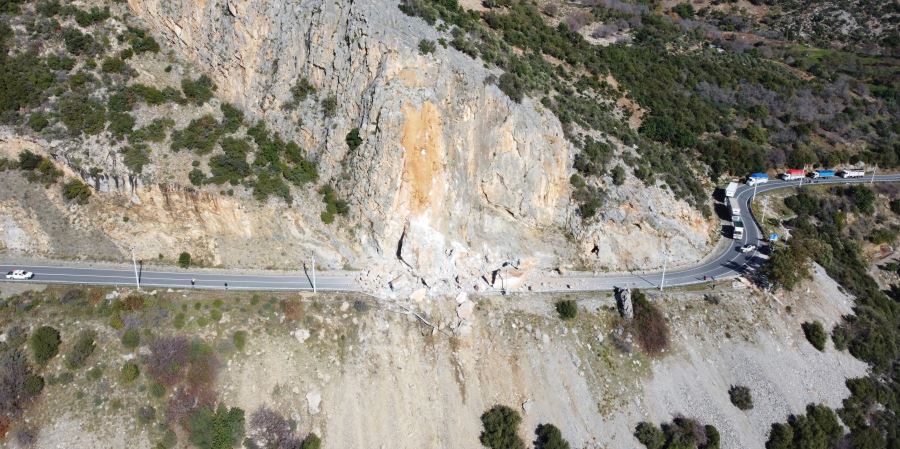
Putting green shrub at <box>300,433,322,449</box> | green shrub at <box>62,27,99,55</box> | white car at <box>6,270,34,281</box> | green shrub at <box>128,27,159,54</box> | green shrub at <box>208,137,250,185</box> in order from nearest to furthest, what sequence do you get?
green shrub at <box>300,433,322,449</box> → white car at <box>6,270,34,281</box> → green shrub at <box>208,137,250,185</box> → green shrub at <box>62,27,99,55</box> → green shrub at <box>128,27,159,54</box>

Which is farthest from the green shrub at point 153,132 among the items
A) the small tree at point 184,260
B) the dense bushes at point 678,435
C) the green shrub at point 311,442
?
the dense bushes at point 678,435

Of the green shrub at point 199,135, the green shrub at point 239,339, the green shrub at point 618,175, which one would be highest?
the green shrub at point 199,135

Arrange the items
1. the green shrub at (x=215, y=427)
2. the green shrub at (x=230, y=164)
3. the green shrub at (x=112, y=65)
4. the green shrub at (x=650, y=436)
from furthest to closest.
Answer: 1. the green shrub at (x=112, y=65)
2. the green shrub at (x=230, y=164)
3. the green shrub at (x=650, y=436)
4. the green shrub at (x=215, y=427)

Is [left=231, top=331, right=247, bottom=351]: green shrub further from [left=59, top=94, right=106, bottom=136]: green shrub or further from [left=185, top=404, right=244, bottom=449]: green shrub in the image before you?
[left=59, top=94, right=106, bottom=136]: green shrub

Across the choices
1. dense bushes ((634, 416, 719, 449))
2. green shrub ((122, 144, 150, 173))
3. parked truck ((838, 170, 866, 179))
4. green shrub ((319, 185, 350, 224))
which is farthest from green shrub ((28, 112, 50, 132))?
parked truck ((838, 170, 866, 179))

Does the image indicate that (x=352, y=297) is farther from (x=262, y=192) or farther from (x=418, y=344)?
(x=262, y=192)

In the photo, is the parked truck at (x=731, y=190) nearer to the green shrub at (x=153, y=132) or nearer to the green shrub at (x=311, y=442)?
the green shrub at (x=311, y=442)

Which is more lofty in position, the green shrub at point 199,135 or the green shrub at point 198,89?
the green shrub at point 198,89
